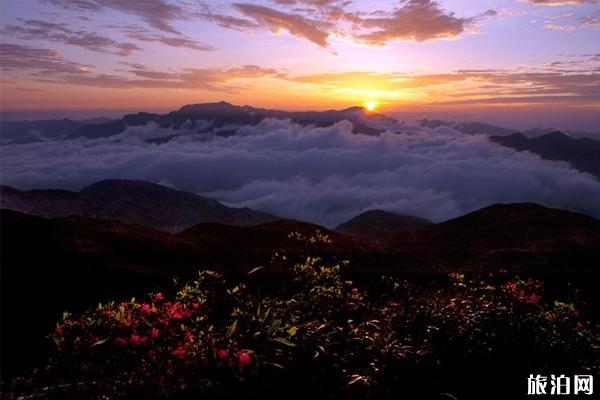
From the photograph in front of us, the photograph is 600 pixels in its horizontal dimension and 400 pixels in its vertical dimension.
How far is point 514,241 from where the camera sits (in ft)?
204

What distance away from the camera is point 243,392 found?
526cm

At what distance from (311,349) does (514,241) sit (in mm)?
63756

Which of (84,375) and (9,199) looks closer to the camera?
(84,375)

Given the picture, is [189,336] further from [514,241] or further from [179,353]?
[514,241]

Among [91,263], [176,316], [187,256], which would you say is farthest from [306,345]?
[187,256]

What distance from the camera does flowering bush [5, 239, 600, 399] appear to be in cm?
540

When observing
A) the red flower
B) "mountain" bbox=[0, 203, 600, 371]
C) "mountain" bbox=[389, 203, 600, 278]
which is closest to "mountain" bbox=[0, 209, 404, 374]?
"mountain" bbox=[0, 203, 600, 371]

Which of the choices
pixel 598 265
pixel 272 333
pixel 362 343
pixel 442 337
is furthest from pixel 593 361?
pixel 598 265

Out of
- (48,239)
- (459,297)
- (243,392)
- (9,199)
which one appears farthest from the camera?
(9,199)

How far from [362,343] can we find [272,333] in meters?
1.27

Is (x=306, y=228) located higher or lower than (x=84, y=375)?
lower

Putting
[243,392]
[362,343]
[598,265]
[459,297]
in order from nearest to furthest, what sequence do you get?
[243,392], [362,343], [459,297], [598,265]

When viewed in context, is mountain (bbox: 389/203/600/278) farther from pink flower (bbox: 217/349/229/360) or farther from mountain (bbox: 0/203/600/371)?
pink flower (bbox: 217/349/229/360)

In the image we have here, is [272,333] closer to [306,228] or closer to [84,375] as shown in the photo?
[84,375]
